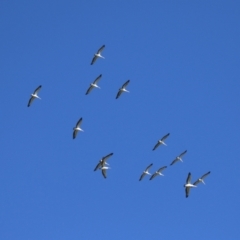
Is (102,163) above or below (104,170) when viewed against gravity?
above

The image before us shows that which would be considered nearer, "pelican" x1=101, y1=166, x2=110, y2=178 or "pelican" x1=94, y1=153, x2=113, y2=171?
"pelican" x1=94, y1=153, x2=113, y2=171

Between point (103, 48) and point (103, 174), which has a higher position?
point (103, 48)

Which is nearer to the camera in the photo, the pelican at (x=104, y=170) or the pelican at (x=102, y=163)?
the pelican at (x=102, y=163)

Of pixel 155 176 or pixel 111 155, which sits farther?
pixel 155 176

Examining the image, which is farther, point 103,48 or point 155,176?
point 155,176

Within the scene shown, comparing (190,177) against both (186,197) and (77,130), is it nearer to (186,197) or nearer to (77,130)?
(186,197)

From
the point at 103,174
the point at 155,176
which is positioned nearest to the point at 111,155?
the point at 103,174

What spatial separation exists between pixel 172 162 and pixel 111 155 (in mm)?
9169

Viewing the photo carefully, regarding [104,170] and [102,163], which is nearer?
[102,163]

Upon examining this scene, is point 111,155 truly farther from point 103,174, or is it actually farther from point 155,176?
point 155,176

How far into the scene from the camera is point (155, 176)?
103000 millimetres

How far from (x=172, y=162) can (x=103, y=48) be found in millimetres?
15340

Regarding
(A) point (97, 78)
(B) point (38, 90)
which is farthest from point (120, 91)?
(B) point (38, 90)

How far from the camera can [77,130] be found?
9700 cm
